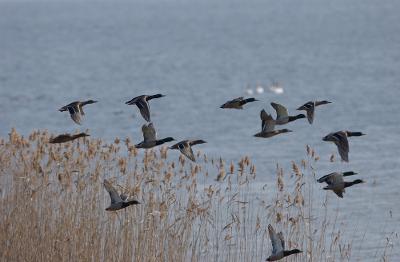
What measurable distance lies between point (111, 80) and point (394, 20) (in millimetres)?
62579

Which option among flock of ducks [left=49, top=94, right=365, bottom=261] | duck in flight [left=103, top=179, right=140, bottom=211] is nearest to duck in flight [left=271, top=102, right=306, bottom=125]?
flock of ducks [left=49, top=94, right=365, bottom=261]

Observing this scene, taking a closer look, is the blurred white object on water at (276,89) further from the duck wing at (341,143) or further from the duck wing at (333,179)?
the duck wing at (341,143)

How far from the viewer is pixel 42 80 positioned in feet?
150

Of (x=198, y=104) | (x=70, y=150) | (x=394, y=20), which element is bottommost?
(x=70, y=150)

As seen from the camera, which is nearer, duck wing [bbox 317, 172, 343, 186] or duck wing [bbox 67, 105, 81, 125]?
duck wing [bbox 317, 172, 343, 186]

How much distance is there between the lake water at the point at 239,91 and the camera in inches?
737

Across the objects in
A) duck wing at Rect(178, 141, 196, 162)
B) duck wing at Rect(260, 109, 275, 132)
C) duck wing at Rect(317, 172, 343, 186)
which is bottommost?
duck wing at Rect(317, 172, 343, 186)

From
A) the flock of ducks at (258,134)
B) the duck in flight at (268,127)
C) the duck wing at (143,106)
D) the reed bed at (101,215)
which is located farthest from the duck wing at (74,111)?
the duck in flight at (268,127)

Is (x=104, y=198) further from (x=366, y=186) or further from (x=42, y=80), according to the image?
(x=42, y=80)

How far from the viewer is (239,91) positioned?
4078cm

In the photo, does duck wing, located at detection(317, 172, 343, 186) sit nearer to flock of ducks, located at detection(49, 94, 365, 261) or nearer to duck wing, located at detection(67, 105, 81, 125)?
flock of ducks, located at detection(49, 94, 365, 261)

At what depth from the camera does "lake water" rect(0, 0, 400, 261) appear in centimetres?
1872

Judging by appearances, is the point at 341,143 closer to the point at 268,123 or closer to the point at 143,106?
the point at 268,123

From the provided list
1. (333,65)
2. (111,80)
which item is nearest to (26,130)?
(111,80)
